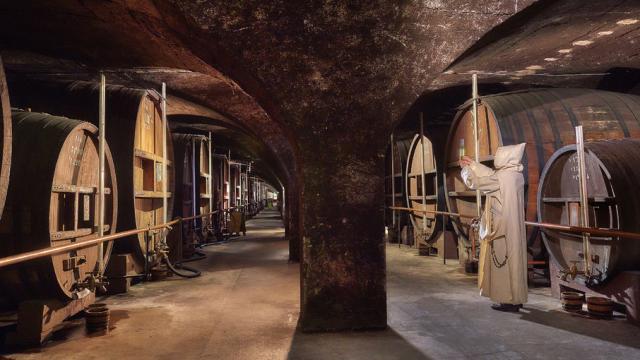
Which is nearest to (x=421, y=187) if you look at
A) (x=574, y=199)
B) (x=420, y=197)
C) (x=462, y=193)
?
(x=420, y=197)

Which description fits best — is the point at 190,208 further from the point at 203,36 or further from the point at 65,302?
the point at 203,36

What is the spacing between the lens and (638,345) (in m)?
2.91

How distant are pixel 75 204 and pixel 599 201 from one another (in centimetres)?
452

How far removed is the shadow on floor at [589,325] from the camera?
3057 mm

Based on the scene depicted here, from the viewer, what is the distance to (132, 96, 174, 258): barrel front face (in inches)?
206

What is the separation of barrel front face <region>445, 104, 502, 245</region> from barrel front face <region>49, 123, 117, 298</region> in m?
4.29

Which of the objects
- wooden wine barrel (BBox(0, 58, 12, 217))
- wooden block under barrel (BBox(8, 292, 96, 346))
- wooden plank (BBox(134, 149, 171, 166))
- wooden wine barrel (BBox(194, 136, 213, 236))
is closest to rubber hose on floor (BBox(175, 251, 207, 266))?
wooden wine barrel (BBox(194, 136, 213, 236))

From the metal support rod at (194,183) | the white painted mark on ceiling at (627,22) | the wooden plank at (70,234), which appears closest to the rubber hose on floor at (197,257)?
the metal support rod at (194,183)

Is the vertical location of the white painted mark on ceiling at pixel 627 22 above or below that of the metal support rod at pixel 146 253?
above

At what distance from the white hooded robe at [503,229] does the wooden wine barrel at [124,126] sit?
3.75 m

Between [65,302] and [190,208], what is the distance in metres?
5.11

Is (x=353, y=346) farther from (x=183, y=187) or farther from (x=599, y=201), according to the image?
(x=183, y=187)

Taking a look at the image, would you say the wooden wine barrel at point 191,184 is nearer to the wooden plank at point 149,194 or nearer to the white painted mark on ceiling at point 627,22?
the wooden plank at point 149,194

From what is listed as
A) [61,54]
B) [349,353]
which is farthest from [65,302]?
[61,54]
